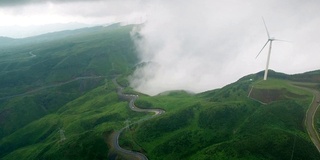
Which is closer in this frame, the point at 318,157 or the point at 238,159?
the point at 318,157

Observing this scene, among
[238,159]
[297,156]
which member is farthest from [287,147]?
[238,159]

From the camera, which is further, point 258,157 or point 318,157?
point 258,157

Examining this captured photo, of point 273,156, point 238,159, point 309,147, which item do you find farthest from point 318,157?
point 238,159

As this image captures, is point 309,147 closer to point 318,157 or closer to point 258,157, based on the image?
point 318,157

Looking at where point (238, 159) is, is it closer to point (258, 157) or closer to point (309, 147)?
point (258, 157)

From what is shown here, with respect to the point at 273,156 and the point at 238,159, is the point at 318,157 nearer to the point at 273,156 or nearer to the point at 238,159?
the point at 273,156

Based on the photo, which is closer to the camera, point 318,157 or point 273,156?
point 318,157

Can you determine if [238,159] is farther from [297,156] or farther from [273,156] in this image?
[297,156]
